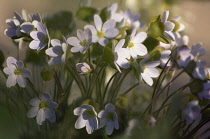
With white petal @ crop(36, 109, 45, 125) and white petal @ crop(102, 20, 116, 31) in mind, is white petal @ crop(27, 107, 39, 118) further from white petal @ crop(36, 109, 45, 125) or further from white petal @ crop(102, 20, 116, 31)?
white petal @ crop(102, 20, 116, 31)

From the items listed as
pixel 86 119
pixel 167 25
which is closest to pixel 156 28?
pixel 167 25

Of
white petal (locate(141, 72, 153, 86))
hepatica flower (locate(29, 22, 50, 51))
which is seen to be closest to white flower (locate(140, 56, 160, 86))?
white petal (locate(141, 72, 153, 86))

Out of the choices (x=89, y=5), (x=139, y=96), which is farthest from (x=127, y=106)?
(x=89, y=5)

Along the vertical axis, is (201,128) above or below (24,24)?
below

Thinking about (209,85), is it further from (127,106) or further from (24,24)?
(24,24)

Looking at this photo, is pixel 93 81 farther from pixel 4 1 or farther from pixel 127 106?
pixel 4 1

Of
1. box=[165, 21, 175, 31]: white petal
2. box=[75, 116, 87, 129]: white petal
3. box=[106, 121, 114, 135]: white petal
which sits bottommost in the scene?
box=[106, 121, 114, 135]: white petal

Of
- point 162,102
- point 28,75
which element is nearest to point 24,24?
point 28,75

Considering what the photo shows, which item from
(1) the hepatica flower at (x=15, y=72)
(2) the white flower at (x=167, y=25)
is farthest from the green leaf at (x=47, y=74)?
(2) the white flower at (x=167, y=25)
